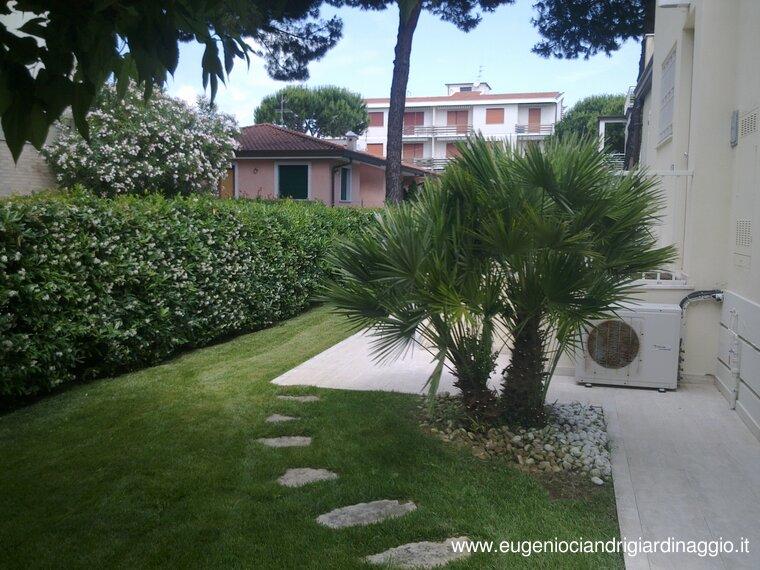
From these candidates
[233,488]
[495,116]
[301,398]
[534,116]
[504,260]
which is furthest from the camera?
[495,116]

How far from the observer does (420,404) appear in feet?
22.7

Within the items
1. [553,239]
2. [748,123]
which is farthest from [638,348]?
[553,239]

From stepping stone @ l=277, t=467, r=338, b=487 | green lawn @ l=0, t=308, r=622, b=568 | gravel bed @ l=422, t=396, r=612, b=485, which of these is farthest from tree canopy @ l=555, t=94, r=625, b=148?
stepping stone @ l=277, t=467, r=338, b=487

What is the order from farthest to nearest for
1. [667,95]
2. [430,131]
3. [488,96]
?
[488,96] < [430,131] < [667,95]

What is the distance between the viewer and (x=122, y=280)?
7.62 metres

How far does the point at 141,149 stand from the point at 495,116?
2076 inches

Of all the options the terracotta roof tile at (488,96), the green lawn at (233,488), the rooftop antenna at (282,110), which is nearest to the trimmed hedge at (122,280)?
the green lawn at (233,488)

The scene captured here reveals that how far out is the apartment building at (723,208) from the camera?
262 inches

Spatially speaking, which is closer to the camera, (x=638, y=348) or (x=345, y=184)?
(x=638, y=348)

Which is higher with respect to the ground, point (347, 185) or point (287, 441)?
point (347, 185)

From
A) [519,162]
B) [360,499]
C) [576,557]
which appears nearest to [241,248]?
[519,162]

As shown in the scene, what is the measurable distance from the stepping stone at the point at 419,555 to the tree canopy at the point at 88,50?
2.51 meters

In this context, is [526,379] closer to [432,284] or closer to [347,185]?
[432,284]

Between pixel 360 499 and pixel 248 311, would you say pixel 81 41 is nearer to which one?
pixel 360 499
